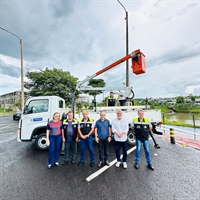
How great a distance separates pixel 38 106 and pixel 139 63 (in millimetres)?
4248

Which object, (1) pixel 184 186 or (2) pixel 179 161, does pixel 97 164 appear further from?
(2) pixel 179 161

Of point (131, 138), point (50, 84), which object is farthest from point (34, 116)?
point (50, 84)

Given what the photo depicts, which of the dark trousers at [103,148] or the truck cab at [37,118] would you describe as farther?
the truck cab at [37,118]

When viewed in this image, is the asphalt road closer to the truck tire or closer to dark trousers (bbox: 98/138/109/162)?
dark trousers (bbox: 98/138/109/162)

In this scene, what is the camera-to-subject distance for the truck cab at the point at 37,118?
4.42m

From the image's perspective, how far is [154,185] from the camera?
2.54 metres

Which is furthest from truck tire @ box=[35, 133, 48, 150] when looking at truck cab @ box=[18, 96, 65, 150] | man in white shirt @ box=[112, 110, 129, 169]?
man in white shirt @ box=[112, 110, 129, 169]

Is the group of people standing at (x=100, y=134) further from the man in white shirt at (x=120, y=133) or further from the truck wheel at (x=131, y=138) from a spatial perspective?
the truck wheel at (x=131, y=138)

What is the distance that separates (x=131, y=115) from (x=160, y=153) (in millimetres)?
1661

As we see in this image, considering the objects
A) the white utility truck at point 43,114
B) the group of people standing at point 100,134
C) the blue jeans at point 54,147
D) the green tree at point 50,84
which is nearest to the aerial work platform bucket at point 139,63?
the white utility truck at point 43,114

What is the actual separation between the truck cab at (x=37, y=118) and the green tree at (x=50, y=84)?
12689 mm

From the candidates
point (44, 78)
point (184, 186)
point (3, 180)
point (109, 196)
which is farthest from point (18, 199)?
point (44, 78)

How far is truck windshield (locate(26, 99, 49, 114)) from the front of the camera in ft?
15.0

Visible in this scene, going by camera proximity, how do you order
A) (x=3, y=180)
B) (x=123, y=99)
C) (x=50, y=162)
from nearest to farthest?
(x=3, y=180), (x=50, y=162), (x=123, y=99)
